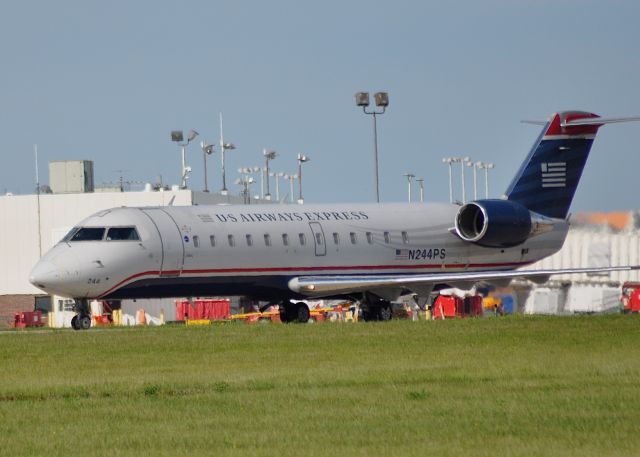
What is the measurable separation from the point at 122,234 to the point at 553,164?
50.4ft

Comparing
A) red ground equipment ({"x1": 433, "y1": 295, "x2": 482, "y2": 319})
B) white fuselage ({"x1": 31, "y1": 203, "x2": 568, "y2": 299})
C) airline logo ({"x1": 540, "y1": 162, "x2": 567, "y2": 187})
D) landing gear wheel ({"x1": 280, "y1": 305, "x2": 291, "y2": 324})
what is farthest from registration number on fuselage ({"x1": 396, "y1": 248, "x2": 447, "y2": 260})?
red ground equipment ({"x1": 433, "y1": 295, "x2": 482, "y2": 319})

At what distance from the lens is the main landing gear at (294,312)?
45.1m

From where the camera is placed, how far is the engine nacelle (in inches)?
1801

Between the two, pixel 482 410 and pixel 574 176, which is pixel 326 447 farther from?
pixel 574 176

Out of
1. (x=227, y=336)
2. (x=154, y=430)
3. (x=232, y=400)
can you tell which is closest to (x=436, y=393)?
(x=232, y=400)

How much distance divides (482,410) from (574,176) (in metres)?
31.1

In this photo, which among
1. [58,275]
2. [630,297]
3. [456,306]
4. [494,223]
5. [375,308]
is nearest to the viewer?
[58,275]

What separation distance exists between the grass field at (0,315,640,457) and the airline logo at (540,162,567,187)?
1499 centimetres

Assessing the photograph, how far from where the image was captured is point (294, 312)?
1775 inches

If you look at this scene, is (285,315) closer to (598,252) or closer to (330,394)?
(598,252)

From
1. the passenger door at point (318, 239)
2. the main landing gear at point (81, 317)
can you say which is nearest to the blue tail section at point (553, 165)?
the passenger door at point (318, 239)

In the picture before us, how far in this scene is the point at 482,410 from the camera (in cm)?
1852

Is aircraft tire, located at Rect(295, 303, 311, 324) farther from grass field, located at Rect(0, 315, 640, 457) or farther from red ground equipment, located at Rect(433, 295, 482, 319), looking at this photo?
grass field, located at Rect(0, 315, 640, 457)

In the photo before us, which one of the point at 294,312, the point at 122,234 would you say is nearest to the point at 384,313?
the point at 294,312
